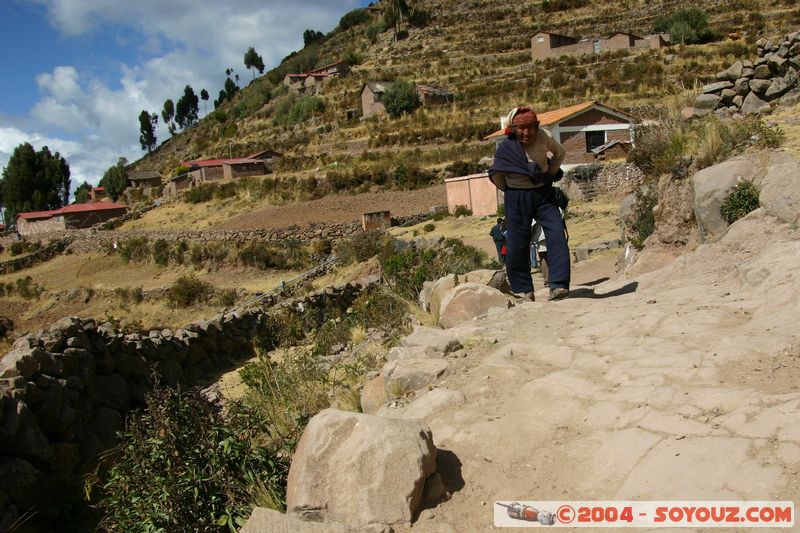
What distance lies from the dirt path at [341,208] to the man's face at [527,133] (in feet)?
81.2

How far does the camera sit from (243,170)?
163 feet

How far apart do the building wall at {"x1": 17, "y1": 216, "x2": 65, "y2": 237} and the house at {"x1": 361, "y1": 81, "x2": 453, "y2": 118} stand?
1020 inches

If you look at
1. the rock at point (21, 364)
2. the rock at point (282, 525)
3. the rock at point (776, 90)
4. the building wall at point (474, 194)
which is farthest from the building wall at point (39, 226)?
the rock at point (282, 525)

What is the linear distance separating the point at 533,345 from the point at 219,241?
2582 cm

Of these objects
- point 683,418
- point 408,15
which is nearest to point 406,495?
point 683,418

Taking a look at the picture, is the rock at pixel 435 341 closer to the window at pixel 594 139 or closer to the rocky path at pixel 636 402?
the rocky path at pixel 636 402

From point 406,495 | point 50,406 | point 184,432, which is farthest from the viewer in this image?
point 50,406

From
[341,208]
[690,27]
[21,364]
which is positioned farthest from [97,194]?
[21,364]

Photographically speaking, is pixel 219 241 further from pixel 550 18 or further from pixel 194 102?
pixel 194 102

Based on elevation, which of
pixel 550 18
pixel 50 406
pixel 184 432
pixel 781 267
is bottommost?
pixel 50 406

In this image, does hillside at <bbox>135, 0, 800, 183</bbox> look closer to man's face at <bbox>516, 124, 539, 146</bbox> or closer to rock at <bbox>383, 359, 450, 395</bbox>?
man's face at <bbox>516, 124, 539, 146</bbox>

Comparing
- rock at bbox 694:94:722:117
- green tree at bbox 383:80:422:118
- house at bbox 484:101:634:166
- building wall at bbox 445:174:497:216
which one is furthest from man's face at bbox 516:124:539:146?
green tree at bbox 383:80:422:118

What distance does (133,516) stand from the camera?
3.77m

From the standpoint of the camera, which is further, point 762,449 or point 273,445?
point 273,445
